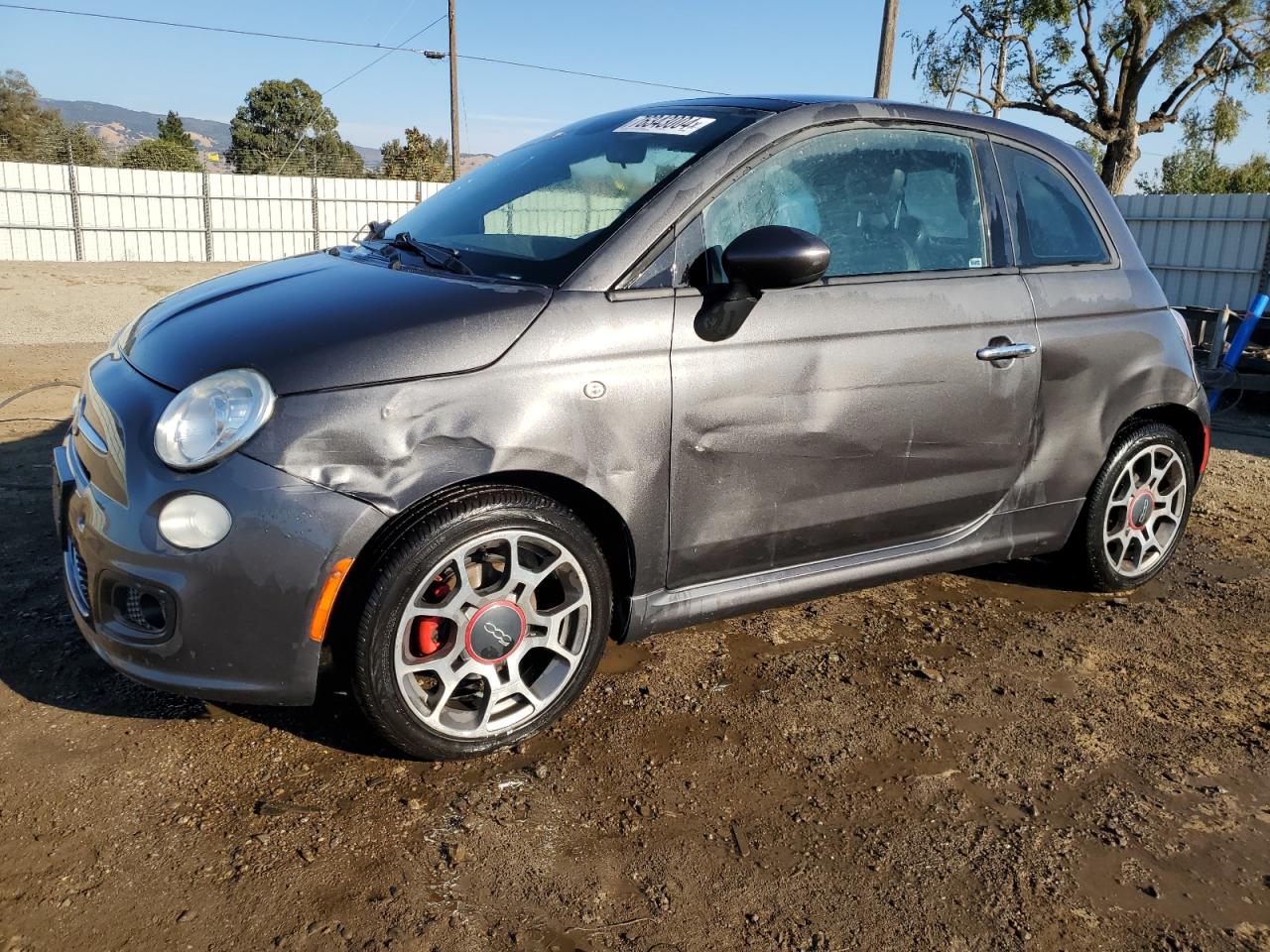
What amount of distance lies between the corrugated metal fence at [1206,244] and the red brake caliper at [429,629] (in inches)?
515

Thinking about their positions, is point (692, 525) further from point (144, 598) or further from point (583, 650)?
point (144, 598)

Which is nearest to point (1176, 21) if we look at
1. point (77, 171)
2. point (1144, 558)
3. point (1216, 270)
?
point (1216, 270)

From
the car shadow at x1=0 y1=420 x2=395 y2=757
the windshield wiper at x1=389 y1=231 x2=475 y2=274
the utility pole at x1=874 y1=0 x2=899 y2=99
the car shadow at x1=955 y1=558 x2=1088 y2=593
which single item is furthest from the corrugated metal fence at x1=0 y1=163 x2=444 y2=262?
the car shadow at x1=955 y1=558 x2=1088 y2=593

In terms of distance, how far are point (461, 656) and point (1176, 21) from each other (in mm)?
28329

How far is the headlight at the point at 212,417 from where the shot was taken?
2.33 metres

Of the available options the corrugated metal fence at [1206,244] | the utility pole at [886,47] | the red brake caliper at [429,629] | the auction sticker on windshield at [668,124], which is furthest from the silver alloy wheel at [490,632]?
the utility pole at [886,47]

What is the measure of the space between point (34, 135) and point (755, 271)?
162 feet

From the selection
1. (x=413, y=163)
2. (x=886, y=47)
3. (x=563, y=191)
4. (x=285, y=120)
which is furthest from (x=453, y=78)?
(x=285, y=120)

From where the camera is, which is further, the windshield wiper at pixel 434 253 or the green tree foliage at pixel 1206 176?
the green tree foliage at pixel 1206 176

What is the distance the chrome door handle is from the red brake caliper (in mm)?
Result: 1910

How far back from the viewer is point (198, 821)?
243 centimetres

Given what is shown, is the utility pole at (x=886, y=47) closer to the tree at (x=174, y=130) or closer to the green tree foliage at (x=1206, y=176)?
the green tree foliage at (x=1206, y=176)

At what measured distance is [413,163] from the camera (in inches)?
1497

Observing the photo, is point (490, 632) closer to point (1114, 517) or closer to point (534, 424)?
point (534, 424)
